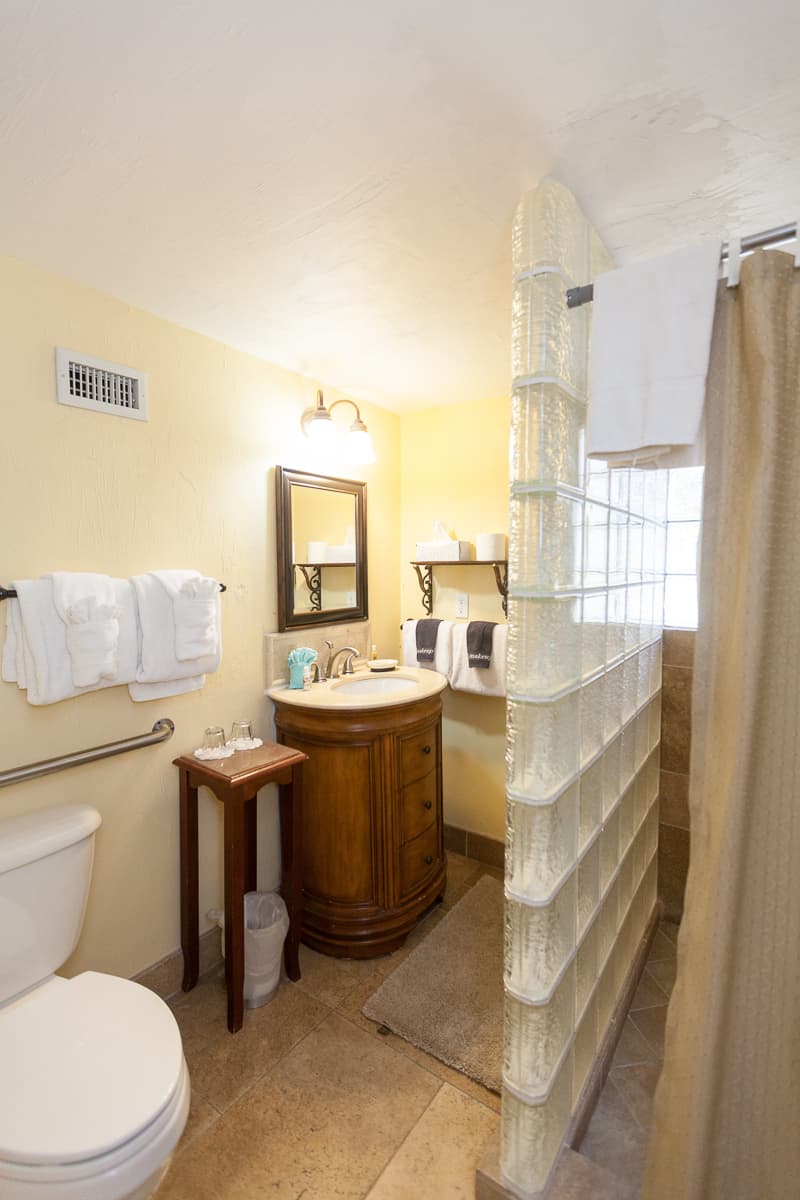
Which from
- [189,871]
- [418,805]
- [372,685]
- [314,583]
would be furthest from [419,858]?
[314,583]

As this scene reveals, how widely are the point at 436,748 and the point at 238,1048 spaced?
1127 mm

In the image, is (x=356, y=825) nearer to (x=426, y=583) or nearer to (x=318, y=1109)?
(x=318, y=1109)

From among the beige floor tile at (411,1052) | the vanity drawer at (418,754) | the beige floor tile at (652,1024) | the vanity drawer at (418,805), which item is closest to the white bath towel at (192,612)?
the vanity drawer at (418,754)

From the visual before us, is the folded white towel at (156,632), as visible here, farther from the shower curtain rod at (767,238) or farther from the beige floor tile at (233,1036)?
the shower curtain rod at (767,238)

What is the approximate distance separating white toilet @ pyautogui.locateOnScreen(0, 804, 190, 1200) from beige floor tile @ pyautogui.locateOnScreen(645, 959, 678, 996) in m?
1.48

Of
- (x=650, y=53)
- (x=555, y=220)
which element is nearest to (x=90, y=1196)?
(x=555, y=220)

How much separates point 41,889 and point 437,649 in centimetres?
163

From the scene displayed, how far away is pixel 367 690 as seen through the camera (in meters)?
2.30

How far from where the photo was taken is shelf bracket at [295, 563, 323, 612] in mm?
2234

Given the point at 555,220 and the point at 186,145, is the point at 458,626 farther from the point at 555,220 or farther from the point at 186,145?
the point at 186,145

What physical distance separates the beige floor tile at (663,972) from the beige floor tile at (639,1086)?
0.29 metres

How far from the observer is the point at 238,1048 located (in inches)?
62.1

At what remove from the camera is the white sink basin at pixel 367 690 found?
1902mm

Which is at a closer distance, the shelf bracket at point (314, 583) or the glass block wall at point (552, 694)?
the glass block wall at point (552, 694)
